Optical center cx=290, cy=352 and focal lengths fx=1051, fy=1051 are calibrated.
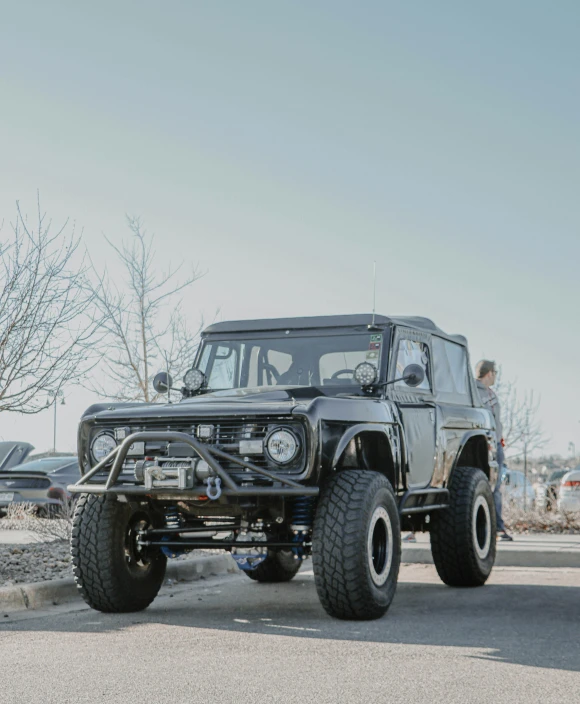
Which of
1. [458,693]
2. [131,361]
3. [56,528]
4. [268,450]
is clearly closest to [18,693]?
[458,693]

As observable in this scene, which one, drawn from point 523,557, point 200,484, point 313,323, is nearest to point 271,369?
point 313,323

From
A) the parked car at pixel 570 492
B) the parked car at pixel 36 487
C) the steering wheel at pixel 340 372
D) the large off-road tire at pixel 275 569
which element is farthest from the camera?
the parked car at pixel 36 487

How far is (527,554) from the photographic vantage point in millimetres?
11133

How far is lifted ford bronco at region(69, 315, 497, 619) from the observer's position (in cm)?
691

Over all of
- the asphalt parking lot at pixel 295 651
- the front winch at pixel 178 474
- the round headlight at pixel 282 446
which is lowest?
the asphalt parking lot at pixel 295 651

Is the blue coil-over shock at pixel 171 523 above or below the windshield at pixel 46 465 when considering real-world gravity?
below

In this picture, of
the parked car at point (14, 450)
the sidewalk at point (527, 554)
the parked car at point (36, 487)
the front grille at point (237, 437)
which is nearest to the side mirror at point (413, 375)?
the front grille at point (237, 437)

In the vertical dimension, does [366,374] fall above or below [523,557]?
above

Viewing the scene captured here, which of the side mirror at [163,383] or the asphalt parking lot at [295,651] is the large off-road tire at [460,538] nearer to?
the asphalt parking lot at [295,651]

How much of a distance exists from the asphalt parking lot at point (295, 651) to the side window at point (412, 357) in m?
1.75

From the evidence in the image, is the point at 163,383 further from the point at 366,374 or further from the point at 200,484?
the point at 200,484

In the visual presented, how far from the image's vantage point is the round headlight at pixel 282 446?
6902 mm

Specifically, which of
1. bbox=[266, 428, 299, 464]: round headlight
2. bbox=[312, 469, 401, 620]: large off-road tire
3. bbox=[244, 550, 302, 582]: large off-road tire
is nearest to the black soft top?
bbox=[312, 469, 401, 620]: large off-road tire

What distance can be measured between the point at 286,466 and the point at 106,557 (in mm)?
1499
